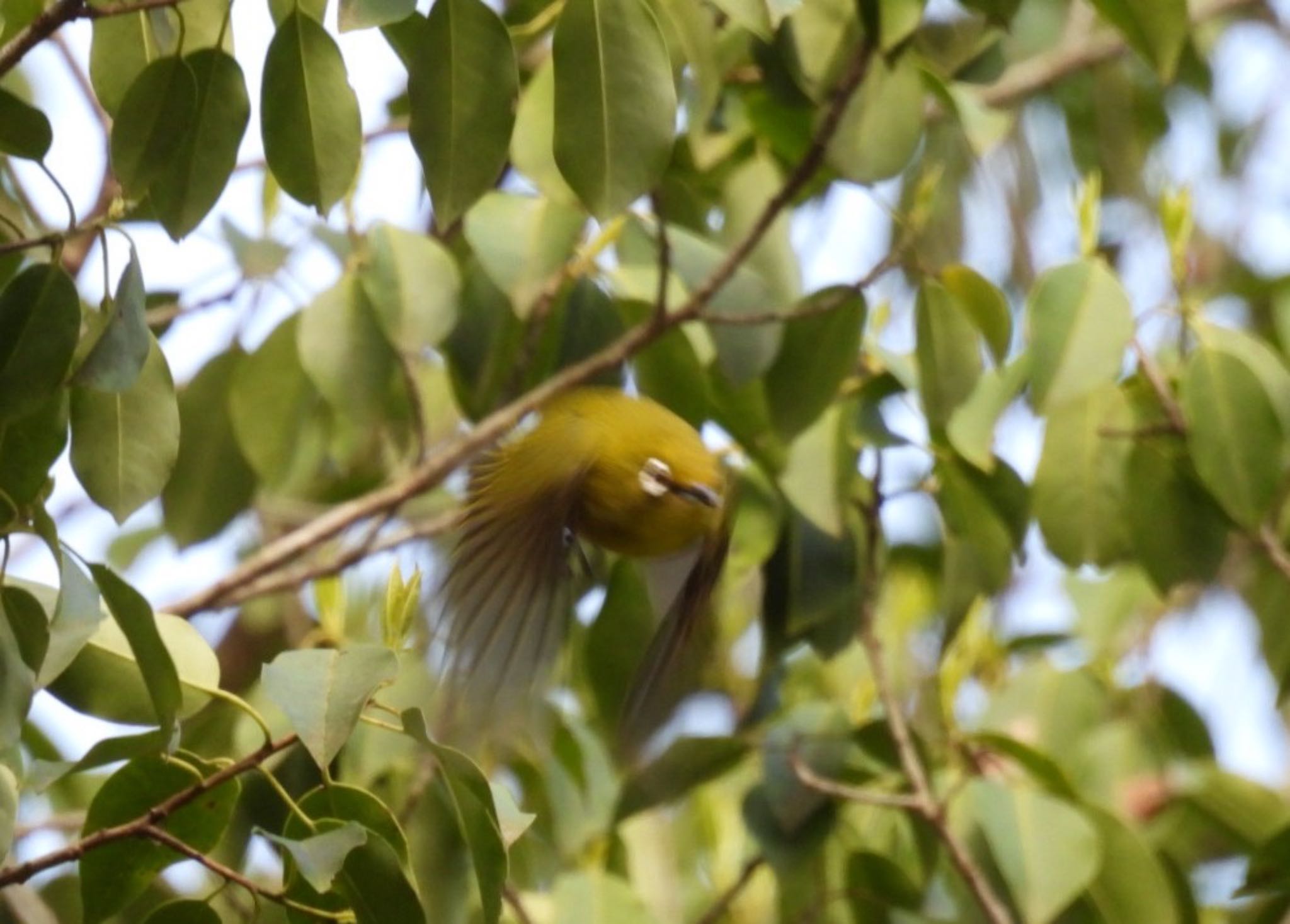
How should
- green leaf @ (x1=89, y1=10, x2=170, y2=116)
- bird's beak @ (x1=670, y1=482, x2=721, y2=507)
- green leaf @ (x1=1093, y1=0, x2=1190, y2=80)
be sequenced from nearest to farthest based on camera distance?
green leaf @ (x1=89, y1=10, x2=170, y2=116) → green leaf @ (x1=1093, y1=0, x2=1190, y2=80) → bird's beak @ (x1=670, y1=482, x2=721, y2=507)

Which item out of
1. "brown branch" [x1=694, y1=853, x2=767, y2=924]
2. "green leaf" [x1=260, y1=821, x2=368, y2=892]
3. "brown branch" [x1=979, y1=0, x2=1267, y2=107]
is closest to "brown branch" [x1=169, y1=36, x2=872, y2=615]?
"brown branch" [x1=694, y1=853, x2=767, y2=924]

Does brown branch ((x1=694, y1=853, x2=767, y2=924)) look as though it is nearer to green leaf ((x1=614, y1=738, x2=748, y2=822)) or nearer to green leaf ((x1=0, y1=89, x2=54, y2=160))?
green leaf ((x1=614, y1=738, x2=748, y2=822))

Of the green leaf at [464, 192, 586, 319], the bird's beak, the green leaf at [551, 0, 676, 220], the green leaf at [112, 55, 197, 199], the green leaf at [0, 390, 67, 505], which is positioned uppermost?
the green leaf at [112, 55, 197, 199]

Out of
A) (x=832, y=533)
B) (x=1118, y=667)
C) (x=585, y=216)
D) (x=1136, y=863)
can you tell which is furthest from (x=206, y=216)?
(x=1118, y=667)

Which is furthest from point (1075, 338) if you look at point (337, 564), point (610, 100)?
point (337, 564)

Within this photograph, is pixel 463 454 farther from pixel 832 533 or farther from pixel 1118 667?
pixel 1118 667

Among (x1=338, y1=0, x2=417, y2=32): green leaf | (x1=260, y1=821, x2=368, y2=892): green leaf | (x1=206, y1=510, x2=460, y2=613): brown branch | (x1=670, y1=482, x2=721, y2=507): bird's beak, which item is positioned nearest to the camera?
(x1=260, y1=821, x2=368, y2=892): green leaf

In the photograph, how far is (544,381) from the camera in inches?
82.0

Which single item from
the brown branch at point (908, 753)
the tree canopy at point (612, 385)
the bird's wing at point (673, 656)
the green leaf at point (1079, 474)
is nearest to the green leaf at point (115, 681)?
the tree canopy at point (612, 385)

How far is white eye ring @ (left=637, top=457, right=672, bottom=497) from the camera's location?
1796 mm

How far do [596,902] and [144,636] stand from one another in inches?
35.1

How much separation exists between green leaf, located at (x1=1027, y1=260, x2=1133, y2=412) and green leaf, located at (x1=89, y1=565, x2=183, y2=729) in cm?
95

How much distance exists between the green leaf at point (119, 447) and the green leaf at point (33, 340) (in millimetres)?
142

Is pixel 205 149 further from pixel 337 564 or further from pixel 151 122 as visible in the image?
pixel 337 564
